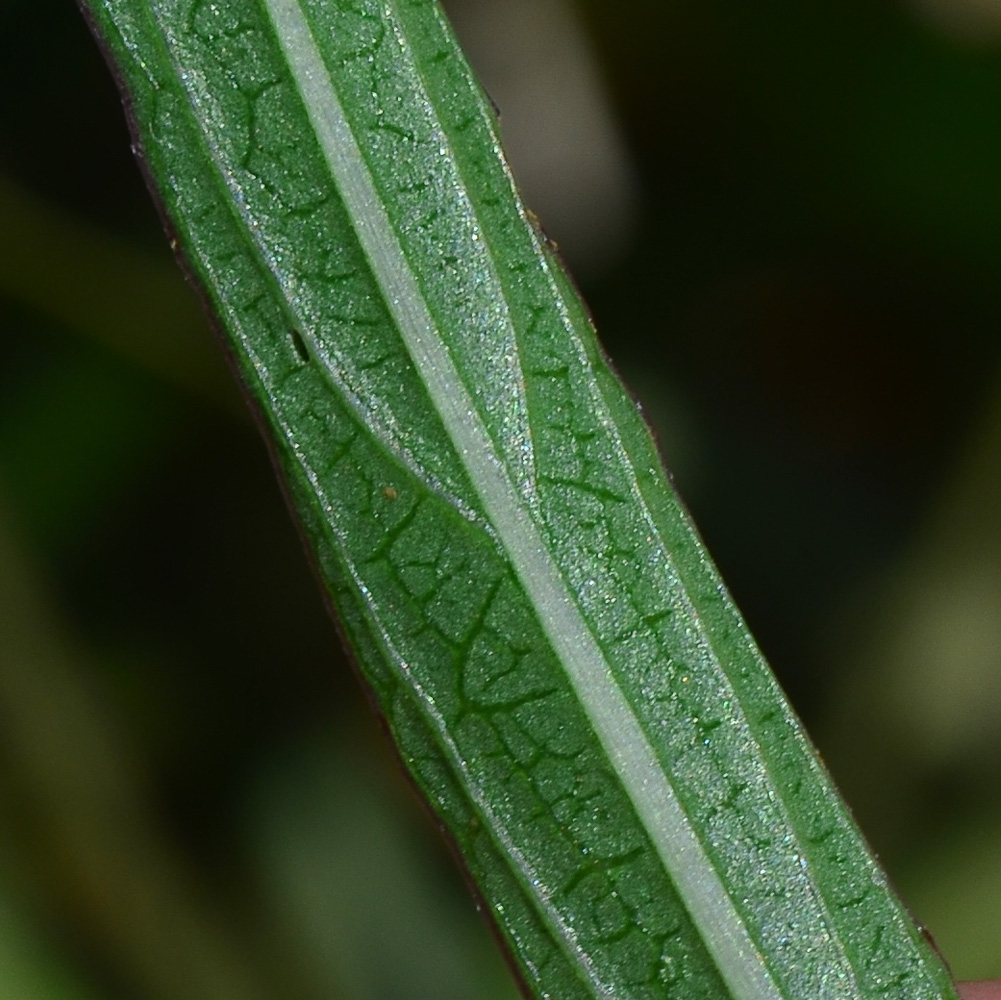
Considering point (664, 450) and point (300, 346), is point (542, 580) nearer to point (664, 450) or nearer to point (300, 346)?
point (300, 346)

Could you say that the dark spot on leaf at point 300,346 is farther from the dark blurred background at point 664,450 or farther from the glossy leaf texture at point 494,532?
the dark blurred background at point 664,450

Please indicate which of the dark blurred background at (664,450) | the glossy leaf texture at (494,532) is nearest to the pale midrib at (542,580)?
the glossy leaf texture at (494,532)

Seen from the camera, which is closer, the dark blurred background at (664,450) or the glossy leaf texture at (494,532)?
the glossy leaf texture at (494,532)

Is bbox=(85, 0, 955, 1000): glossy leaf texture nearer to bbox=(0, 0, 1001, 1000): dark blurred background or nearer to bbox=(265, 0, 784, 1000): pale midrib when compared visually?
bbox=(265, 0, 784, 1000): pale midrib

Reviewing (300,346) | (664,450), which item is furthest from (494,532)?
(664,450)

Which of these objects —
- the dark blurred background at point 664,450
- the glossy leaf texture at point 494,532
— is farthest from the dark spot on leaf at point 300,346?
the dark blurred background at point 664,450

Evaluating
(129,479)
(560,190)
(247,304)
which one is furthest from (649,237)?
(247,304)

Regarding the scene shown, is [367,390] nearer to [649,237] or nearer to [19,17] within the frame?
[649,237]
